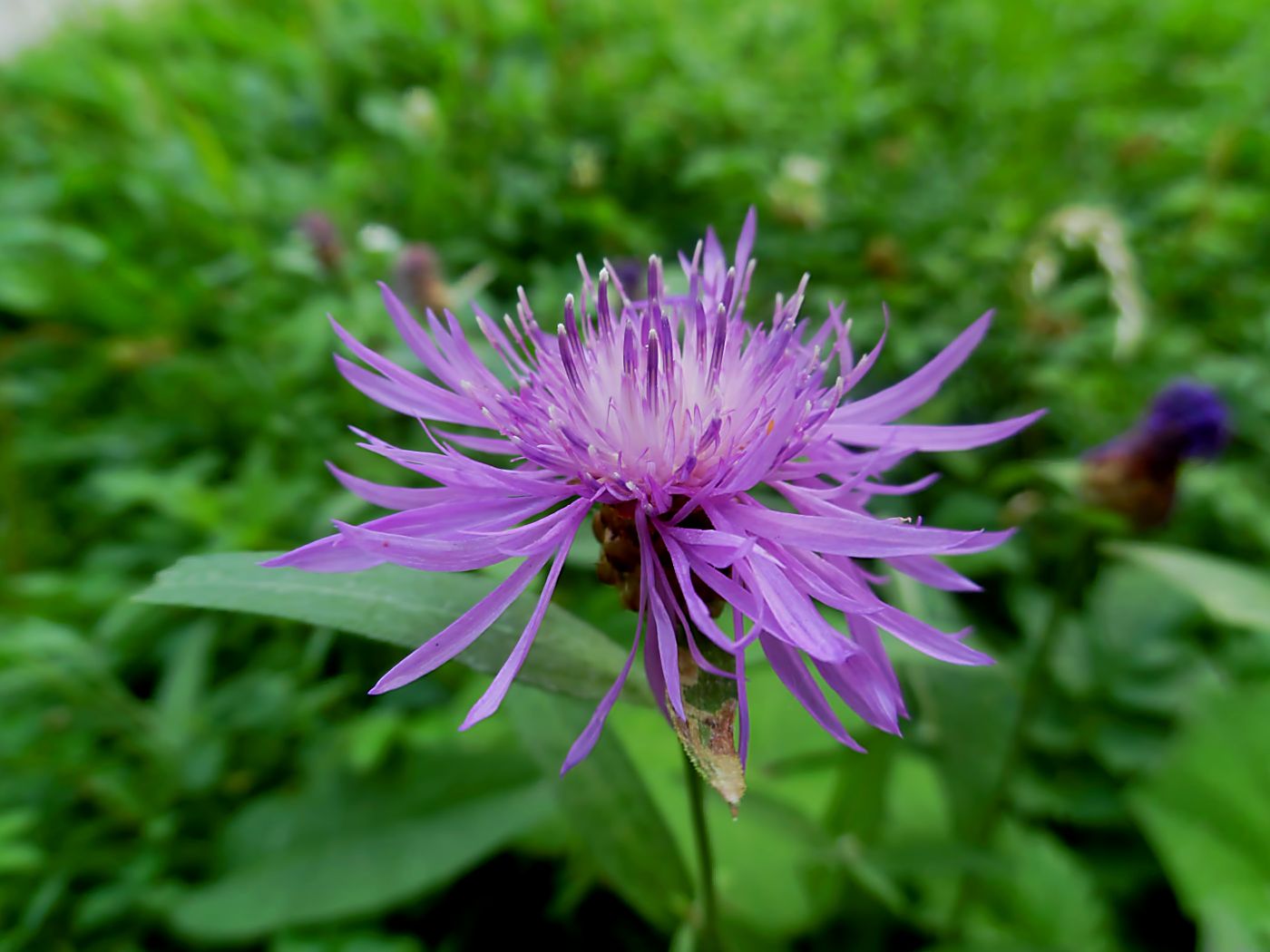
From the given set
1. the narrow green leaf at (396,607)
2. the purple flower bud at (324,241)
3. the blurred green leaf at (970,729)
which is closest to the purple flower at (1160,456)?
the blurred green leaf at (970,729)

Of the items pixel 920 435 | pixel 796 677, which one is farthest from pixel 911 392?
pixel 796 677

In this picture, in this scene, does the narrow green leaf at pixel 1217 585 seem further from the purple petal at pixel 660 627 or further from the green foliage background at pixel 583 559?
the purple petal at pixel 660 627

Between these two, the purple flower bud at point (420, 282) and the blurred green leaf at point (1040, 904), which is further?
the purple flower bud at point (420, 282)

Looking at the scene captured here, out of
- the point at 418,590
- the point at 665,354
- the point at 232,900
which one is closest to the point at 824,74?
the point at 665,354

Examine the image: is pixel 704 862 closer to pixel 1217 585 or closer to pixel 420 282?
pixel 1217 585

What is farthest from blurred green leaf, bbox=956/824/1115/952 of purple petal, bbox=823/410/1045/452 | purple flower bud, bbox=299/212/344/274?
purple flower bud, bbox=299/212/344/274

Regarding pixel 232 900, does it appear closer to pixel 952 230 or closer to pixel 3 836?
pixel 3 836
